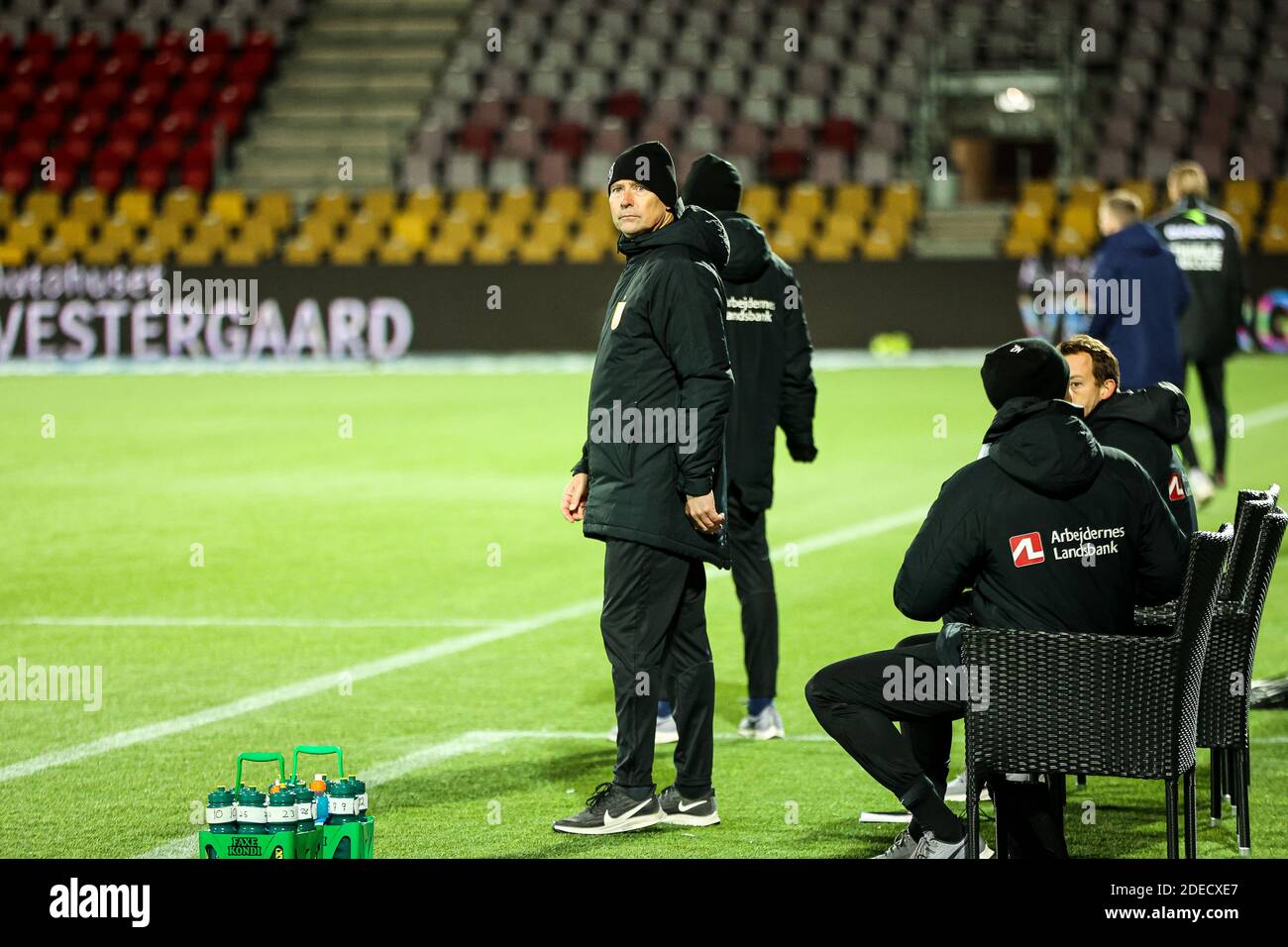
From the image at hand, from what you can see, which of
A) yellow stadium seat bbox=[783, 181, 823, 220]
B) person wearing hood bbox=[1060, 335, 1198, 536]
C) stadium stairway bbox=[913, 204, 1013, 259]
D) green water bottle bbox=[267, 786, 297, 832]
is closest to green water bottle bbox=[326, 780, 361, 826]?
green water bottle bbox=[267, 786, 297, 832]

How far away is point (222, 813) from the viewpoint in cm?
516

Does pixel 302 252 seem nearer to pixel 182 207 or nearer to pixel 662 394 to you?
pixel 182 207

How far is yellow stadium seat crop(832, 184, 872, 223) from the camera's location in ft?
95.6

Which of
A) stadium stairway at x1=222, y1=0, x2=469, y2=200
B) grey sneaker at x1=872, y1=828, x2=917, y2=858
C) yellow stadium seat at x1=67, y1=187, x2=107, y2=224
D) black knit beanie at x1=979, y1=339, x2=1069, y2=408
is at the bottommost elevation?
grey sneaker at x1=872, y1=828, x2=917, y2=858

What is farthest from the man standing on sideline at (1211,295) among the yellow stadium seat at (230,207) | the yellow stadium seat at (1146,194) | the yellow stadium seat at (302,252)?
the yellow stadium seat at (230,207)

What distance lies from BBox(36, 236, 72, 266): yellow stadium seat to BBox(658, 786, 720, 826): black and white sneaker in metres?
25.6

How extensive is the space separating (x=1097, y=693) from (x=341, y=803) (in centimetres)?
196

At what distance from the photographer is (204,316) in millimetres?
27203

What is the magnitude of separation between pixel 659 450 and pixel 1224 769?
224cm

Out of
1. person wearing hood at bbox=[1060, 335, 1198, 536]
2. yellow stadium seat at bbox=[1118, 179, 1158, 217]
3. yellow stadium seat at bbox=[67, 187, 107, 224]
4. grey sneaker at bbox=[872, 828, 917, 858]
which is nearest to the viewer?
grey sneaker at bbox=[872, 828, 917, 858]

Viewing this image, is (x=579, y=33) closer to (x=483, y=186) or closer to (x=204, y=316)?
(x=483, y=186)

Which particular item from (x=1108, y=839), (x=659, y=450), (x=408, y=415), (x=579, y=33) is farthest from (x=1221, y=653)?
(x=579, y=33)

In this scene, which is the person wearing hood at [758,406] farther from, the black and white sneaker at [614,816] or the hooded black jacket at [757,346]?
the black and white sneaker at [614,816]

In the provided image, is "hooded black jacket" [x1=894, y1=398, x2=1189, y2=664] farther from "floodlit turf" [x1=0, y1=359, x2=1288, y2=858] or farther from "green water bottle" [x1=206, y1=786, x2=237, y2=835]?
"green water bottle" [x1=206, y1=786, x2=237, y2=835]
